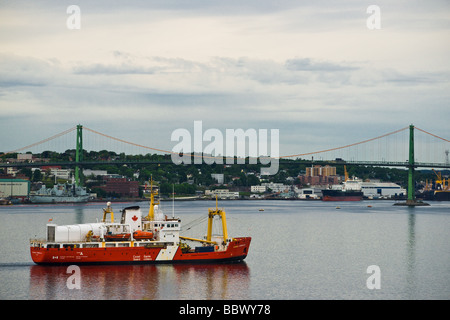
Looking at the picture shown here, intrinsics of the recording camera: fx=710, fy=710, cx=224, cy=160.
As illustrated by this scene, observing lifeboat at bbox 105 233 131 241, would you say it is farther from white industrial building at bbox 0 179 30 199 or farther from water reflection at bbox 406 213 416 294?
white industrial building at bbox 0 179 30 199

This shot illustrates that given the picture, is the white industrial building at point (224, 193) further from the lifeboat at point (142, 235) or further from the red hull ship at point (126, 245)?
the lifeboat at point (142, 235)

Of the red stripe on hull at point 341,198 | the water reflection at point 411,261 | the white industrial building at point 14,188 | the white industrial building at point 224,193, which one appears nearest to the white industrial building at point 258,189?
→ the white industrial building at point 224,193

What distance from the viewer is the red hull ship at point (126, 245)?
36219 mm

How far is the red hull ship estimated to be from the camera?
3622 cm

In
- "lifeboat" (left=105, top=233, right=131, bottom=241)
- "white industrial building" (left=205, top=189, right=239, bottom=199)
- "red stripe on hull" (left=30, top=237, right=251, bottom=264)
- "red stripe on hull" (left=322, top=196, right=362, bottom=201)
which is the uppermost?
"lifeboat" (left=105, top=233, right=131, bottom=241)

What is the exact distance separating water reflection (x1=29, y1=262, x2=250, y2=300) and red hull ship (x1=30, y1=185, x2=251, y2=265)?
18.4 inches

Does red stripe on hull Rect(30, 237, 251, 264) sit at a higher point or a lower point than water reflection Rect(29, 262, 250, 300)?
higher

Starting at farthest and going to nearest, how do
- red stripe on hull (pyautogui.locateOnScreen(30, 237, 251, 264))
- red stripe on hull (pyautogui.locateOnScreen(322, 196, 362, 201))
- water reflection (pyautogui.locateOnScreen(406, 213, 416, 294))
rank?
red stripe on hull (pyautogui.locateOnScreen(322, 196, 362, 201))
red stripe on hull (pyautogui.locateOnScreen(30, 237, 251, 264))
water reflection (pyautogui.locateOnScreen(406, 213, 416, 294))

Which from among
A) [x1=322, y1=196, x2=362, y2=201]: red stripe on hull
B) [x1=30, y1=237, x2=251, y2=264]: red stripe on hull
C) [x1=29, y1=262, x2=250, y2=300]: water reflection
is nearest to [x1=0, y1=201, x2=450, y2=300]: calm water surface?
[x1=29, y1=262, x2=250, y2=300]: water reflection

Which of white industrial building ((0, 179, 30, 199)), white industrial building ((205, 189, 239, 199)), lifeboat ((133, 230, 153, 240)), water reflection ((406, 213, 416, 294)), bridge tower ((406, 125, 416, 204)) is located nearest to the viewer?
water reflection ((406, 213, 416, 294))

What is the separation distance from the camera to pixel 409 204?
119 meters

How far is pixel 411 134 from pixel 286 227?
70.8 metres
